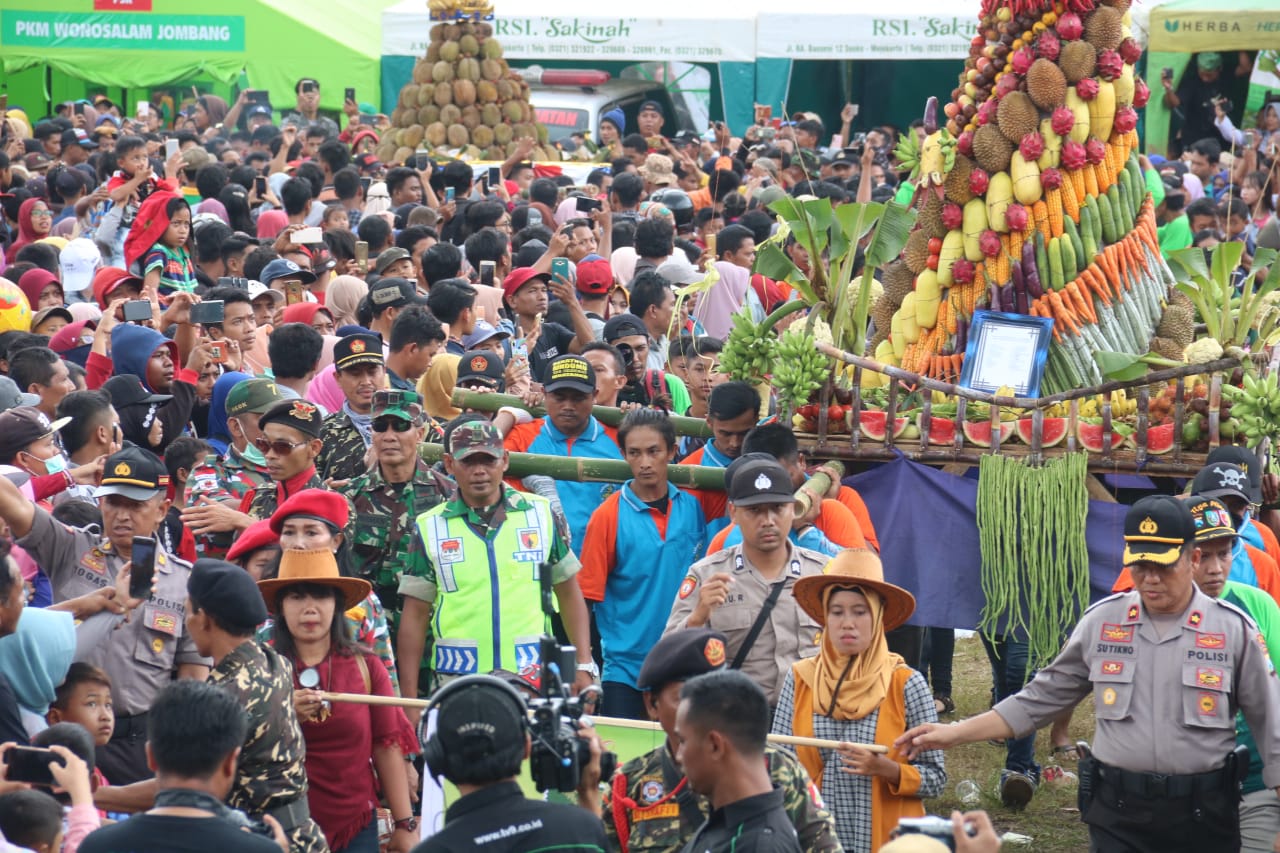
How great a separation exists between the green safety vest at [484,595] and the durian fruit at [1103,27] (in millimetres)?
3510

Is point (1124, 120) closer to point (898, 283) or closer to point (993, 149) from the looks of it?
point (993, 149)

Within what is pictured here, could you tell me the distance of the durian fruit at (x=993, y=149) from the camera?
738 cm

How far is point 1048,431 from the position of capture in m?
6.74

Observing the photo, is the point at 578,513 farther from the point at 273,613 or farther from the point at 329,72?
the point at 329,72

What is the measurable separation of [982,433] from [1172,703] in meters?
1.99

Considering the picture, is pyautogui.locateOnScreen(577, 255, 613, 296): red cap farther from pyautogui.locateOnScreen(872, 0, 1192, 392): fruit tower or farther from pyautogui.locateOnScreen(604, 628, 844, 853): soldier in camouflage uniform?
pyautogui.locateOnScreen(604, 628, 844, 853): soldier in camouflage uniform

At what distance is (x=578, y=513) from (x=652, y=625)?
70 centimetres

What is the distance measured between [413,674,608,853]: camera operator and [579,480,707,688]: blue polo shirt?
2.90m

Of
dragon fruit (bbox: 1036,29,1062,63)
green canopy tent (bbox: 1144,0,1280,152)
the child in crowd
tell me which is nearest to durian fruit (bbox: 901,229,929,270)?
dragon fruit (bbox: 1036,29,1062,63)

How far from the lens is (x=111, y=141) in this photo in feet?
57.6

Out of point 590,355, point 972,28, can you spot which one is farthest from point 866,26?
point 590,355

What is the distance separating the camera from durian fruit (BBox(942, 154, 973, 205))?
24.5 ft

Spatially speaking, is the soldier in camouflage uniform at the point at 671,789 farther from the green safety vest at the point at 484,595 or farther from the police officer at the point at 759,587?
the green safety vest at the point at 484,595

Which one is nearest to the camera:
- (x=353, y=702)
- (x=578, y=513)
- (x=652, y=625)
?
(x=353, y=702)
